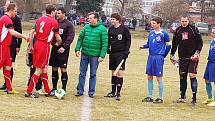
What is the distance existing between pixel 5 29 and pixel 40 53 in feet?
3.05

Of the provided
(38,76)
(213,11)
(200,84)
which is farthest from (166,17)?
(38,76)

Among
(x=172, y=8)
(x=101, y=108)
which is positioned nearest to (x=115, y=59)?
(x=101, y=108)

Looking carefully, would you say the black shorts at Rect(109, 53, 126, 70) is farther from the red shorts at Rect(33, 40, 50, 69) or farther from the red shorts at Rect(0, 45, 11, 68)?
the red shorts at Rect(0, 45, 11, 68)

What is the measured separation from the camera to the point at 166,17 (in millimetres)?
79812

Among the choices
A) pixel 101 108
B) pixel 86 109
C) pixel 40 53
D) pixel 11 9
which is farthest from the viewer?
pixel 11 9

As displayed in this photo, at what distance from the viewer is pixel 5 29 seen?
34.1ft

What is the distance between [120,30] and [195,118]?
2.86 metres

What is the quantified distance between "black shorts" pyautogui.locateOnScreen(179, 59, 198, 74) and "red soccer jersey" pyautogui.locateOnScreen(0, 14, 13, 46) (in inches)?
148

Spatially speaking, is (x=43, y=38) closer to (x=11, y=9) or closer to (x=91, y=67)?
(x=11, y=9)

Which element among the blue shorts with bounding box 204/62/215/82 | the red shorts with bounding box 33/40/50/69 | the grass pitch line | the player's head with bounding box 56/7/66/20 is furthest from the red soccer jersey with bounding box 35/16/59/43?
the blue shorts with bounding box 204/62/215/82

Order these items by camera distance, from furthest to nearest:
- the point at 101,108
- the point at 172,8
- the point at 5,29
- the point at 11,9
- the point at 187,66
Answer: the point at 172,8, the point at 187,66, the point at 11,9, the point at 5,29, the point at 101,108

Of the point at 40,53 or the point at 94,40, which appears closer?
the point at 40,53

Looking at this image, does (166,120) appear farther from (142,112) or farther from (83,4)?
(83,4)

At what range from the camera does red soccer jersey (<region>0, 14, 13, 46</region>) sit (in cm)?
1032
